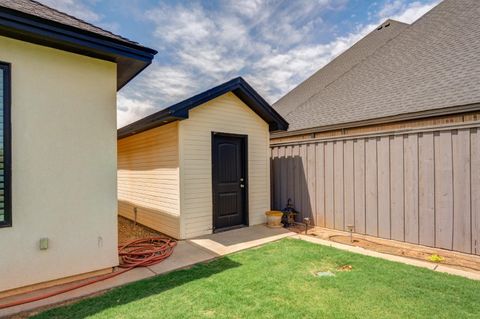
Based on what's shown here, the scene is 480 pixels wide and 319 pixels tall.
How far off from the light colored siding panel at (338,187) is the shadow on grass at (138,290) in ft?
9.83

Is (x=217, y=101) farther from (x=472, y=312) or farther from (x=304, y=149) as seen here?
(x=472, y=312)

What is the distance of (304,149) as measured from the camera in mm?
6477

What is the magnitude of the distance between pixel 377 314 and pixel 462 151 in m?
3.17

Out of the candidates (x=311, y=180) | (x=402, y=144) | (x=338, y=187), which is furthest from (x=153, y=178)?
(x=402, y=144)

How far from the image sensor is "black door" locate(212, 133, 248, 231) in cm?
577

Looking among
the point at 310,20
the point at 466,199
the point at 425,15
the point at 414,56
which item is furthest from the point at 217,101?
the point at 425,15

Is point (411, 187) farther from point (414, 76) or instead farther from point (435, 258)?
point (414, 76)

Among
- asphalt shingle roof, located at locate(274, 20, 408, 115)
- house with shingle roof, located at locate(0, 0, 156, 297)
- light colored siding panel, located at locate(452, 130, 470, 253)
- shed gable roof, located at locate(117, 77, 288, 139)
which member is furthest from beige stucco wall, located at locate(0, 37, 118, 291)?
asphalt shingle roof, located at locate(274, 20, 408, 115)

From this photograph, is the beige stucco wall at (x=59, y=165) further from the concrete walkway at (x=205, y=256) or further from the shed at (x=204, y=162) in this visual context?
the shed at (x=204, y=162)

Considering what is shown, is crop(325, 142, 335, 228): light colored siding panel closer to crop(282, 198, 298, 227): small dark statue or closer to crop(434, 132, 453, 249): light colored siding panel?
crop(282, 198, 298, 227): small dark statue

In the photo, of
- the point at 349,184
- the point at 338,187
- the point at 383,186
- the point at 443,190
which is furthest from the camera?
the point at 338,187

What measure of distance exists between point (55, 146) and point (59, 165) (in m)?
0.25

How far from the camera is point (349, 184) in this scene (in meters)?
5.54

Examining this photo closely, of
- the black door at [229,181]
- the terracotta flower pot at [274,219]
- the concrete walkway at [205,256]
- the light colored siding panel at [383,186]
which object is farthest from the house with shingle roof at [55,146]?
the light colored siding panel at [383,186]
